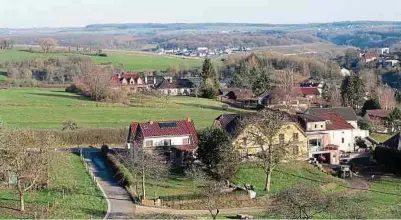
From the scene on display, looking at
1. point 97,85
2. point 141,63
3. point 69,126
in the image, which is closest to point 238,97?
point 97,85

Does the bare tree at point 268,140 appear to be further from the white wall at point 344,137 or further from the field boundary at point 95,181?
the field boundary at point 95,181

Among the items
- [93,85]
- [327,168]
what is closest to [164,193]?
[327,168]

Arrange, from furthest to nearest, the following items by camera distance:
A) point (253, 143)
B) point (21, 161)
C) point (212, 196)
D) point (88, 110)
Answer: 1. point (88, 110)
2. point (253, 143)
3. point (21, 161)
4. point (212, 196)

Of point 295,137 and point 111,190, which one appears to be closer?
point 111,190

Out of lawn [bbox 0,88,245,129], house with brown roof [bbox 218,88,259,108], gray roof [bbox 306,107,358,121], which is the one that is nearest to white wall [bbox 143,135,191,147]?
lawn [bbox 0,88,245,129]

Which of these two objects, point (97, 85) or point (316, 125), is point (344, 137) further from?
point (97, 85)

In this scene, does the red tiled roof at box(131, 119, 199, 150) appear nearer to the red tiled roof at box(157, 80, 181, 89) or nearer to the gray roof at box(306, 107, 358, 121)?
the gray roof at box(306, 107, 358, 121)
